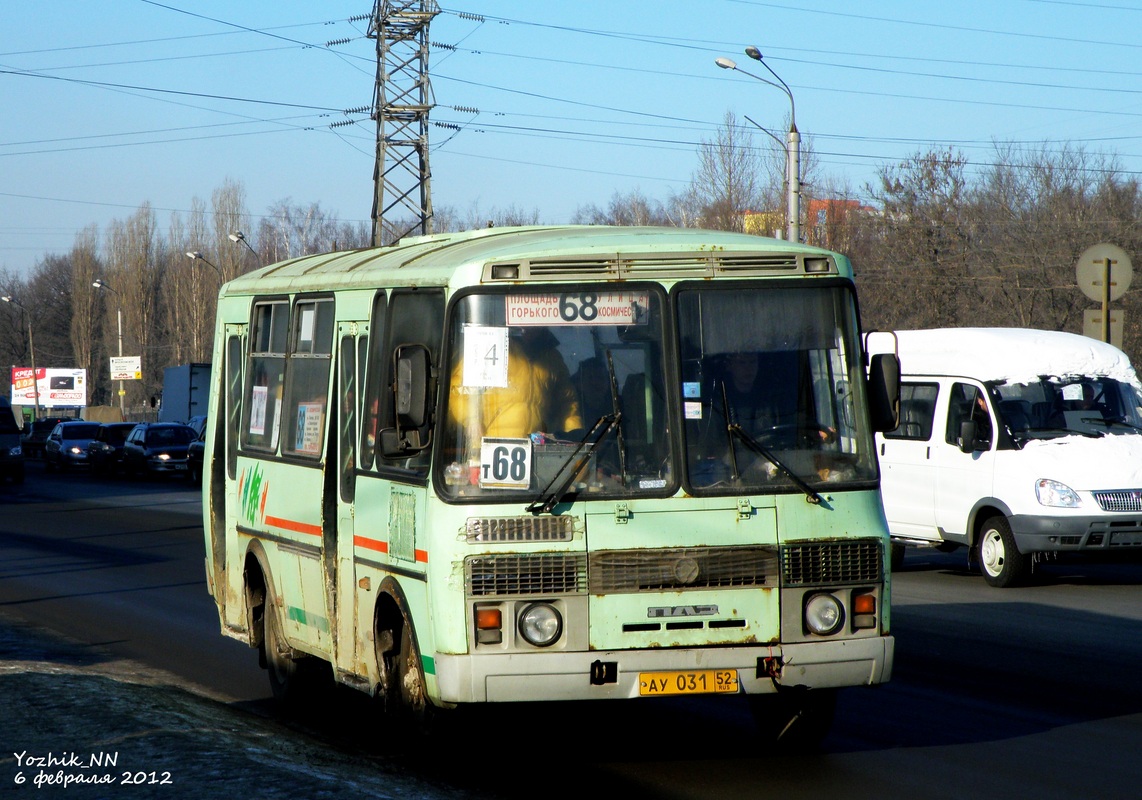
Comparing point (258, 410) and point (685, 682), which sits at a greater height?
point (258, 410)

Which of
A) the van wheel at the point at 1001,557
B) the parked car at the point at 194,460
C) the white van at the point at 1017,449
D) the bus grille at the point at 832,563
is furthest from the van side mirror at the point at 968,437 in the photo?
the parked car at the point at 194,460

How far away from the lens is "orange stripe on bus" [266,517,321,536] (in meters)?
8.55

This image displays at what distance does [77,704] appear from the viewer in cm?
888

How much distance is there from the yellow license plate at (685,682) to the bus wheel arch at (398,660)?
1093 millimetres

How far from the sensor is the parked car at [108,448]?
155ft

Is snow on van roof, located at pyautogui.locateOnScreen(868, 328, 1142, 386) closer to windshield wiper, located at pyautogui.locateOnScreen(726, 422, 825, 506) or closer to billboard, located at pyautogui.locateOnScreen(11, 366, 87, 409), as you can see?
windshield wiper, located at pyautogui.locateOnScreen(726, 422, 825, 506)

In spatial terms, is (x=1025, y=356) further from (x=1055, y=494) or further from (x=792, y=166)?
(x=792, y=166)

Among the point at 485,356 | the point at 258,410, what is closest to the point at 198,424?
the point at 258,410

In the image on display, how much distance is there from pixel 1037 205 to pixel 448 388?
4612 cm

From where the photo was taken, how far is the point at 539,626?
6.75 metres

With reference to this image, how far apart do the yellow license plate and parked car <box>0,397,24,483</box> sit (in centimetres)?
3744

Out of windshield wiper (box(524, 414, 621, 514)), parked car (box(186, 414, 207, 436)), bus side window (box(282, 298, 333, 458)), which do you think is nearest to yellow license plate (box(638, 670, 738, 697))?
windshield wiper (box(524, 414, 621, 514))

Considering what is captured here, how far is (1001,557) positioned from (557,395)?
963 centimetres

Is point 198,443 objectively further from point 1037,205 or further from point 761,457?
point 761,457
